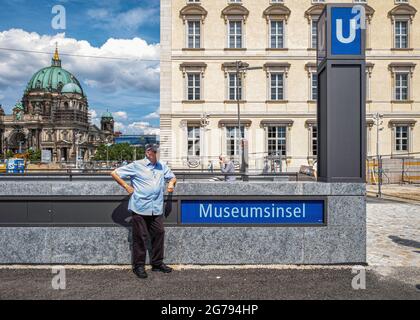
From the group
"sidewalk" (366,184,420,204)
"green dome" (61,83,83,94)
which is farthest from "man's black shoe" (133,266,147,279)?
"green dome" (61,83,83,94)

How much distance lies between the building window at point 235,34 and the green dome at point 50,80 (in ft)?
404

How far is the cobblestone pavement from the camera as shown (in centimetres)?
590

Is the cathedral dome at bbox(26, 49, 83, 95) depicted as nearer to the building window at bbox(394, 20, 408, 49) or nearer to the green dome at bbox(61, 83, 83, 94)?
the green dome at bbox(61, 83, 83, 94)

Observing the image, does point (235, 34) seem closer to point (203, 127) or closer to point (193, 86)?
point (193, 86)

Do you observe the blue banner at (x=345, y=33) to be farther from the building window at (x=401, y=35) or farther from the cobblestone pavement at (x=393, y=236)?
the building window at (x=401, y=35)

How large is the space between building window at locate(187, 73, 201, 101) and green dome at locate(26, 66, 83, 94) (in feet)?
401

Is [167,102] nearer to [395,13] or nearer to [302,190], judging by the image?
[395,13]

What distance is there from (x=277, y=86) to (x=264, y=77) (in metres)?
1.39

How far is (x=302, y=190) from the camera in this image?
542 cm

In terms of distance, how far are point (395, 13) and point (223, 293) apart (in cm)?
3337

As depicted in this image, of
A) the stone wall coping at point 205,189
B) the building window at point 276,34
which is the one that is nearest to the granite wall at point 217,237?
the stone wall coping at point 205,189

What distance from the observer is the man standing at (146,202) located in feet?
16.2

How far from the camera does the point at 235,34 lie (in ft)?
98.9

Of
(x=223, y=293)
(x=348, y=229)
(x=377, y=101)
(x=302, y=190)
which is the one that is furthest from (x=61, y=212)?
(x=377, y=101)
